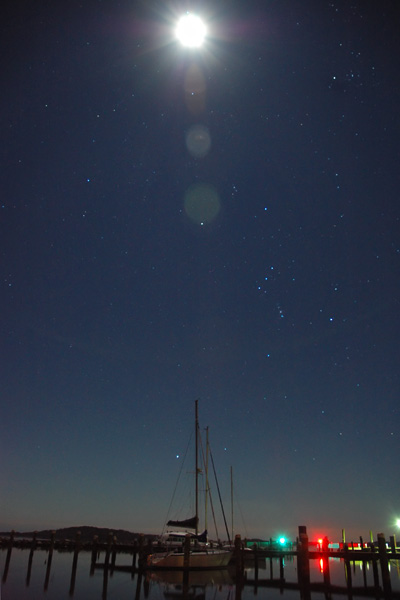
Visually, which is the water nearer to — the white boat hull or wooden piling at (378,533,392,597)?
the white boat hull

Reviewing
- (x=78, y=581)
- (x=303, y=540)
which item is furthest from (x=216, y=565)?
(x=303, y=540)

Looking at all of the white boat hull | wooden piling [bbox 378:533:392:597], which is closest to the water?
the white boat hull

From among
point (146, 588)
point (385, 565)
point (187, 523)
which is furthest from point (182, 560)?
point (385, 565)

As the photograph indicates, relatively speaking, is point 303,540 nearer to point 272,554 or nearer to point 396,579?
point 272,554

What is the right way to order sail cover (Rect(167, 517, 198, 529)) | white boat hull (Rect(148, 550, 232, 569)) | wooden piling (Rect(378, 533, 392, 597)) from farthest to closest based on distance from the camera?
sail cover (Rect(167, 517, 198, 529)) → white boat hull (Rect(148, 550, 232, 569)) → wooden piling (Rect(378, 533, 392, 597))

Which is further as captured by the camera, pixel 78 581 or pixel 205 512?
pixel 205 512

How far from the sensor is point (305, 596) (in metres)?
20.8

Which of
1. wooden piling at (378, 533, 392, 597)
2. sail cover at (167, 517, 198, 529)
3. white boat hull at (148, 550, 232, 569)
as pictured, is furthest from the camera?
sail cover at (167, 517, 198, 529)

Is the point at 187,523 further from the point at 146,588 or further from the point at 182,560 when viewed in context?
the point at 146,588

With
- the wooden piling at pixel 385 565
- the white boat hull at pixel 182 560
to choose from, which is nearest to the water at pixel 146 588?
the white boat hull at pixel 182 560

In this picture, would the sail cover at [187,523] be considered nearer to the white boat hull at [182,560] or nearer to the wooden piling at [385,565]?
the white boat hull at [182,560]

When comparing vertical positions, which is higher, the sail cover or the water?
the sail cover

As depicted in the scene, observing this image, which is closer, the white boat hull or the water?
the water

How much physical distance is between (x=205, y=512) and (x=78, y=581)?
1258 centimetres
